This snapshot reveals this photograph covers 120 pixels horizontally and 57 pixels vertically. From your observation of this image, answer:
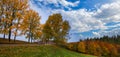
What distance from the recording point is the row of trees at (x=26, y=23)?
48000 millimetres

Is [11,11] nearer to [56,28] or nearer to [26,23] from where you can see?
[26,23]

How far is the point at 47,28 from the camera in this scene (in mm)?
68625

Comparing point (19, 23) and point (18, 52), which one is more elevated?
point (19, 23)

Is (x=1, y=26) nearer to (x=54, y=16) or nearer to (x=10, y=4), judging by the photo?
(x=10, y=4)

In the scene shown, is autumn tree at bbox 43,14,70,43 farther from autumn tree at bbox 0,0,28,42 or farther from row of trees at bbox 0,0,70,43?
autumn tree at bbox 0,0,28,42

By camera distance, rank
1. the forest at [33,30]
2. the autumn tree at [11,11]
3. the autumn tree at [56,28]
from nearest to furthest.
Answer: the forest at [33,30], the autumn tree at [11,11], the autumn tree at [56,28]

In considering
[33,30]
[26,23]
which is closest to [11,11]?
[26,23]

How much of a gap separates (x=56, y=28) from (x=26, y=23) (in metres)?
16.3

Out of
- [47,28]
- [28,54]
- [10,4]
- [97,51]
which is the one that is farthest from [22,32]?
[97,51]

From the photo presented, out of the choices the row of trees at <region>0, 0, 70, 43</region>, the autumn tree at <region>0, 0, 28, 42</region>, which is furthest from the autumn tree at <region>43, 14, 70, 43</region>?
the autumn tree at <region>0, 0, 28, 42</region>

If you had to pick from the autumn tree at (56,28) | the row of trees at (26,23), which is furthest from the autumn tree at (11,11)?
the autumn tree at (56,28)

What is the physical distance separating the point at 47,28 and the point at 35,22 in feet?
17.4

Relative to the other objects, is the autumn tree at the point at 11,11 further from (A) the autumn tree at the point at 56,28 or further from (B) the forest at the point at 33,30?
(A) the autumn tree at the point at 56,28

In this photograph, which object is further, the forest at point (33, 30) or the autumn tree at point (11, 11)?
the autumn tree at point (11, 11)
